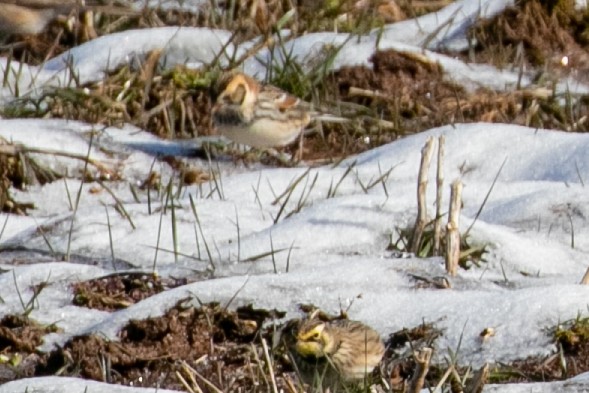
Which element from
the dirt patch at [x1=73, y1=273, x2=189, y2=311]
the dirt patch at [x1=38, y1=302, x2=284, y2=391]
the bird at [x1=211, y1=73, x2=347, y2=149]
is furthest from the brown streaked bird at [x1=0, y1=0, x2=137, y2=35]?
the dirt patch at [x1=38, y1=302, x2=284, y2=391]

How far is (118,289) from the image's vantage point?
5203mm

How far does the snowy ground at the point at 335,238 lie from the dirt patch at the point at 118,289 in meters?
0.05

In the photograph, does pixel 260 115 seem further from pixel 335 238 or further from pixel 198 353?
pixel 198 353

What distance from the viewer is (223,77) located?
309 inches

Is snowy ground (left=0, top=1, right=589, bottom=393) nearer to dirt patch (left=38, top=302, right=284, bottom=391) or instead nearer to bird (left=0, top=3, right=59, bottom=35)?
dirt patch (left=38, top=302, right=284, bottom=391)

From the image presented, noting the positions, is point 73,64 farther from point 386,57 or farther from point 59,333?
point 59,333

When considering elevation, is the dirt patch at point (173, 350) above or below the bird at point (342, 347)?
below

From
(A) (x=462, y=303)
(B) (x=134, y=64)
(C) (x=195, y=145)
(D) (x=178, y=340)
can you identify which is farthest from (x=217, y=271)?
(B) (x=134, y=64)

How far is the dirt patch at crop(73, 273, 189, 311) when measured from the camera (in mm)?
5098

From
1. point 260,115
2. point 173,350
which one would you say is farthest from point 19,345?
point 260,115

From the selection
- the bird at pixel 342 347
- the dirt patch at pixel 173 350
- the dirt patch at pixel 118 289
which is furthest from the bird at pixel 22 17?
the bird at pixel 342 347

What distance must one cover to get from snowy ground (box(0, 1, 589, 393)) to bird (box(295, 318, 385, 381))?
0.91 feet

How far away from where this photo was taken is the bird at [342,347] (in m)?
4.24

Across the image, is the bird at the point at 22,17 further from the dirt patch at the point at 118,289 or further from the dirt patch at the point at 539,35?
the dirt patch at the point at 539,35
